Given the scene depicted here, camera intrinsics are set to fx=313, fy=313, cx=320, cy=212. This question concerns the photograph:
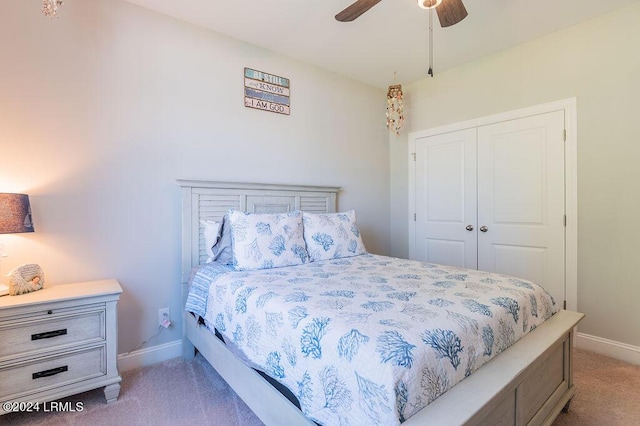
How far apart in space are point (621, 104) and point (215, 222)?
3.26 m

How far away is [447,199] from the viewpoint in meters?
3.52

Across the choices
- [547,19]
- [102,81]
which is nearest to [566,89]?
[547,19]

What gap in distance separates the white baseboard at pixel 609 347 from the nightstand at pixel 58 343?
3452mm

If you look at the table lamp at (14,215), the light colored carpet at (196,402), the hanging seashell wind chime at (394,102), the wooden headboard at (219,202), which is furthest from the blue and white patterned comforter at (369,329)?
the hanging seashell wind chime at (394,102)

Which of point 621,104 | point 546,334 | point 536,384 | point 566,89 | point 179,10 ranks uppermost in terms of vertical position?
point 179,10

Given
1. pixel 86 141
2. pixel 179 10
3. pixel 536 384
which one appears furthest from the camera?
pixel 179 10

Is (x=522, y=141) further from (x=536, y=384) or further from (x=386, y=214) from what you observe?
(x=536, y=384)

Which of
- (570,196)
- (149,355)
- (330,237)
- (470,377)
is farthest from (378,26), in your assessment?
(149,355)

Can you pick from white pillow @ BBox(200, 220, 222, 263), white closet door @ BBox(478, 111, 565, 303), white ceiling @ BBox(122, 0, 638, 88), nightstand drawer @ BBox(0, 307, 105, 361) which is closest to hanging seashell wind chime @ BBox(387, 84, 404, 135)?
white ceiling @ BBox(122, 0, 638, 88)

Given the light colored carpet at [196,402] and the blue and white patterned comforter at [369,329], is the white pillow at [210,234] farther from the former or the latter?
the light colored carpet at [196,402]

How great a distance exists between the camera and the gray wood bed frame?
1038 mm

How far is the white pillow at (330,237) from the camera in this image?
97.3 inches

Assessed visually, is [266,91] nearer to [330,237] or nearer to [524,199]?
[330,237]

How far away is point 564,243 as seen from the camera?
2.70m
